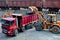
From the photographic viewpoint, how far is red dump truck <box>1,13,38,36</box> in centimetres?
1335

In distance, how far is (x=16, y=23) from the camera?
46.6 ft

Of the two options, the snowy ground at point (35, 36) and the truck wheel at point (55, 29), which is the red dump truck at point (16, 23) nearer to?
the snowy ground at point (35, 36)

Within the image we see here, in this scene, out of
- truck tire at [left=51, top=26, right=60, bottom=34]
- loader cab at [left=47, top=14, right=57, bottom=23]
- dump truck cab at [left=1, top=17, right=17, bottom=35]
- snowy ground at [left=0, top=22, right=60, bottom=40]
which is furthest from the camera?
loader cab at [left=47, top=14, right=57, bottom=23]

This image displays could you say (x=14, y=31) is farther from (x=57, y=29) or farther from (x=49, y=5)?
(x=49, y=5)

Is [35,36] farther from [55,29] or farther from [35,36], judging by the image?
[55,29]

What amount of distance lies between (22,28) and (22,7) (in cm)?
1100

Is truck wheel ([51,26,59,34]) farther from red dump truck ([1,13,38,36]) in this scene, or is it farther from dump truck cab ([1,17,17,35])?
dump truck cab ([1,17,17,35])

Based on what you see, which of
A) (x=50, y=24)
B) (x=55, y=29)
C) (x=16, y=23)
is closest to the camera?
(x=16, y=23)

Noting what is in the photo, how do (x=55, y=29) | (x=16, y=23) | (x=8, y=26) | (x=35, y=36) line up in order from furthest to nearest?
(x=55, y=29) → (x=16, y=23) → (x=35, y=36) → (x=8, y=26)

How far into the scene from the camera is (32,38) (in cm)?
1308

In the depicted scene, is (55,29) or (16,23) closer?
(16,23)

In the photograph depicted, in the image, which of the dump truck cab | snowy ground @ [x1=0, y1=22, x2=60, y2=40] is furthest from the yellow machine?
the dump truck cab

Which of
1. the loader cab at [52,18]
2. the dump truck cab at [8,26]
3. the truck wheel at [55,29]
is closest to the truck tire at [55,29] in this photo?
the truck wheel at [55,29]

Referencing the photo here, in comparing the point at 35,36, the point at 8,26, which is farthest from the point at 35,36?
the point at 8,26
